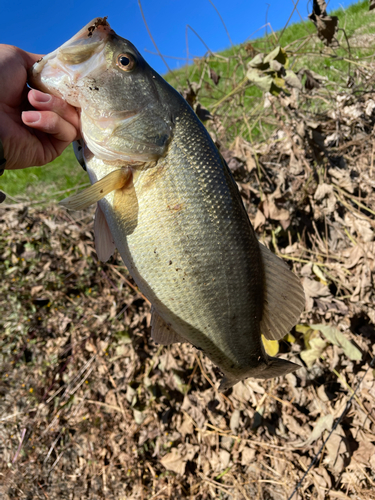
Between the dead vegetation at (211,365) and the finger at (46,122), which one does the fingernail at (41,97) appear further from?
the dead vegetation at (211,365)

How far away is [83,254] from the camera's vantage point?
3.73 metres

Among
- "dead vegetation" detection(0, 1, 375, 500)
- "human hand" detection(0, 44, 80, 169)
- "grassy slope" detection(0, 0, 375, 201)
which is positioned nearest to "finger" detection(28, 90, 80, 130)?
"human hand" detection(0, 44, 80, 169)

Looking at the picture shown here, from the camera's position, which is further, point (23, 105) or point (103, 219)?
point (23, 105)

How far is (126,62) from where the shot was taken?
140 centimetres

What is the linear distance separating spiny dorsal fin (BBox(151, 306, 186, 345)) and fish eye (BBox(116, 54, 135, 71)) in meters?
1.02

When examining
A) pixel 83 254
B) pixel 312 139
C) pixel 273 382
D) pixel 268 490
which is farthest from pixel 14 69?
pixel 268 490

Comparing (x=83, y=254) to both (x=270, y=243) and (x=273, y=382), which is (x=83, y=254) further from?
(x=273, y=382)

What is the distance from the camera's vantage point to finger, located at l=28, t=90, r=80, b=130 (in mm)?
1436

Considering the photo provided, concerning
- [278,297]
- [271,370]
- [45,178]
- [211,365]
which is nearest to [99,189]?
[278,297]

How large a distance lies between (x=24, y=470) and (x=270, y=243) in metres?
3.22

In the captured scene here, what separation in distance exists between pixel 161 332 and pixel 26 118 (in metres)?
1.10

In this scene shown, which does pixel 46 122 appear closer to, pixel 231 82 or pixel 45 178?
pixel 231 82

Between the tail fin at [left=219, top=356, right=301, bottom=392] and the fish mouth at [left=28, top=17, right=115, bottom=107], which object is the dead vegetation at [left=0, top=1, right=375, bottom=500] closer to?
the tail fin at [left=219, top=356, right=301, bottom=392]

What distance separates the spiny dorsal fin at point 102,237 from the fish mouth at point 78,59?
0.49 meters
